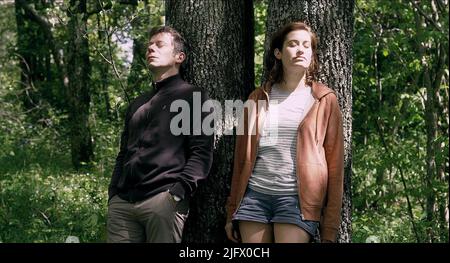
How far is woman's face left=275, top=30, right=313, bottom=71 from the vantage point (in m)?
4.08

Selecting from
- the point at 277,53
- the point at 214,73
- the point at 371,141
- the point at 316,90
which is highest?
the point at 277,53

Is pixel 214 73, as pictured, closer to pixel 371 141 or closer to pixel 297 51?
pixel 297 51

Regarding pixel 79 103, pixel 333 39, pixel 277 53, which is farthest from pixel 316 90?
pixel 79 103

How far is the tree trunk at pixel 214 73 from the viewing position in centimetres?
474

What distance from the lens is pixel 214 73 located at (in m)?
4.76

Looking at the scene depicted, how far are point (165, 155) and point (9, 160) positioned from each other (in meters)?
10.1

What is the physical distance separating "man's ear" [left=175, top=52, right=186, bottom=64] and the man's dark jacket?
14 cm

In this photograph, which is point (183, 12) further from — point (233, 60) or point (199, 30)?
point (233, 60)

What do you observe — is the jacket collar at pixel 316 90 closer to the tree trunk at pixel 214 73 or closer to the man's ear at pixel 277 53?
the man's ear at pixel 277 53

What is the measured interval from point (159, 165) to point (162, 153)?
8 centimetres

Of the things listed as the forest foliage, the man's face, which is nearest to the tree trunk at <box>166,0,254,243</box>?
the man's face

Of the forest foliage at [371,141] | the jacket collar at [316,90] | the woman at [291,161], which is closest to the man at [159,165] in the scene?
the woman at [291,161]

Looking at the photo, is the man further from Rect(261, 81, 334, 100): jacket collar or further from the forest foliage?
the forest foliage
